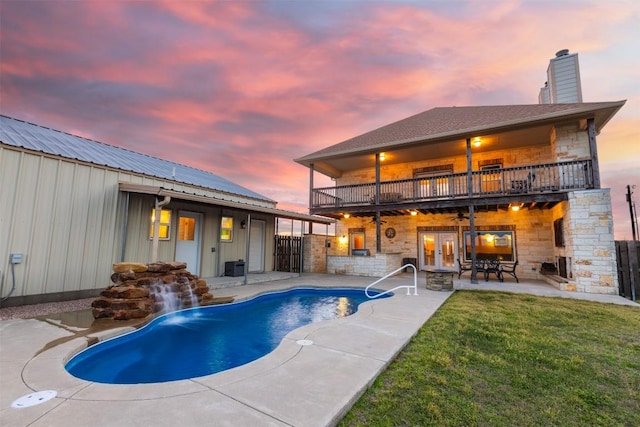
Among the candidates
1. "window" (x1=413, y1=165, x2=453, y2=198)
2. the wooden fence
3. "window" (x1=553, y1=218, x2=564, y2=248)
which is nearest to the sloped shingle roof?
"window" (x1=413, y1=165, x2=453, y2=198)

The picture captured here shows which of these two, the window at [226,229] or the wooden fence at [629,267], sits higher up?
the window at [226,229]

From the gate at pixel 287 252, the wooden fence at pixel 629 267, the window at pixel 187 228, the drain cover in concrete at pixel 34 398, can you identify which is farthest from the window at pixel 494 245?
the drain cover in concrete at pixel 34 398

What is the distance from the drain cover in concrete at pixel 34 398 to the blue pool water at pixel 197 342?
0.74 metres

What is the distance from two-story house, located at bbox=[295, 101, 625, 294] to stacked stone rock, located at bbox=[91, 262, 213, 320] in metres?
7.21

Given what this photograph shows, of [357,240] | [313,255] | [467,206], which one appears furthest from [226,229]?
[467,206]

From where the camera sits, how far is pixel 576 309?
19.8ft

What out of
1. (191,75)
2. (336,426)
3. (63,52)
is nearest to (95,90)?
(63,52)

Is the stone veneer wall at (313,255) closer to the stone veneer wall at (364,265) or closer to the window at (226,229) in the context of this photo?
the stone veneer wall at (364,265)

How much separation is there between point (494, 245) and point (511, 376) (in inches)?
434

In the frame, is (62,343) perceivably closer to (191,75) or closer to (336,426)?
(336,426)

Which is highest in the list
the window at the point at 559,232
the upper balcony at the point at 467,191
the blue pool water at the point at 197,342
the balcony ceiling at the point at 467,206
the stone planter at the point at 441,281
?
the upper balcony at the point at 467,191

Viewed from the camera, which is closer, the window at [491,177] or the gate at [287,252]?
the window at [491,177]

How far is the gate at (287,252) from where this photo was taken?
1340 centimetres

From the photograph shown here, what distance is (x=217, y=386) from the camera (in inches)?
99.8
